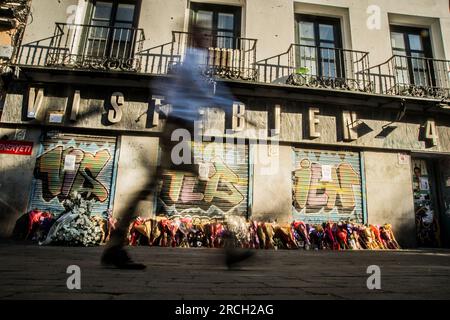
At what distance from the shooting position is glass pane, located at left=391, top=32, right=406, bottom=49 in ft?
35.3

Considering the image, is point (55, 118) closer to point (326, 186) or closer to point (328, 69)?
point (326, 186)

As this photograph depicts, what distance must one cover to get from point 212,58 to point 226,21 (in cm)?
193

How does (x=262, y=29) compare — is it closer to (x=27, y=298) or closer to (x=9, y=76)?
(x=9, y=76)

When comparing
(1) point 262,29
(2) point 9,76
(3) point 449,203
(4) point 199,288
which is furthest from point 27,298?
(3) point 449,203

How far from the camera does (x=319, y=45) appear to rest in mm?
10523

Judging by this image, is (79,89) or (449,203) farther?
(449,203)

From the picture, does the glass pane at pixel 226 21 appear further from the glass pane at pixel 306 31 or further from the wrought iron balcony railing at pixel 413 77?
the wrought iron balcony railing at pixel 413 77

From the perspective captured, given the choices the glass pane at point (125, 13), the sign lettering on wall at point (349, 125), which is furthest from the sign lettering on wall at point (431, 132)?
the glass pane at point (125, 13)

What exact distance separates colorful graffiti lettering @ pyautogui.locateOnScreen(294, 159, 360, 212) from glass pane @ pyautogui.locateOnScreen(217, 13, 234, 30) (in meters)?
5.45

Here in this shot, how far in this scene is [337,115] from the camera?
30.6 ft

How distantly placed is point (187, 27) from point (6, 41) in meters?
5.63

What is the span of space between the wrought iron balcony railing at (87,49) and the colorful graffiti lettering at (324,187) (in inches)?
238


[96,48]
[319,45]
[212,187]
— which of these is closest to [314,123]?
[319,45]
